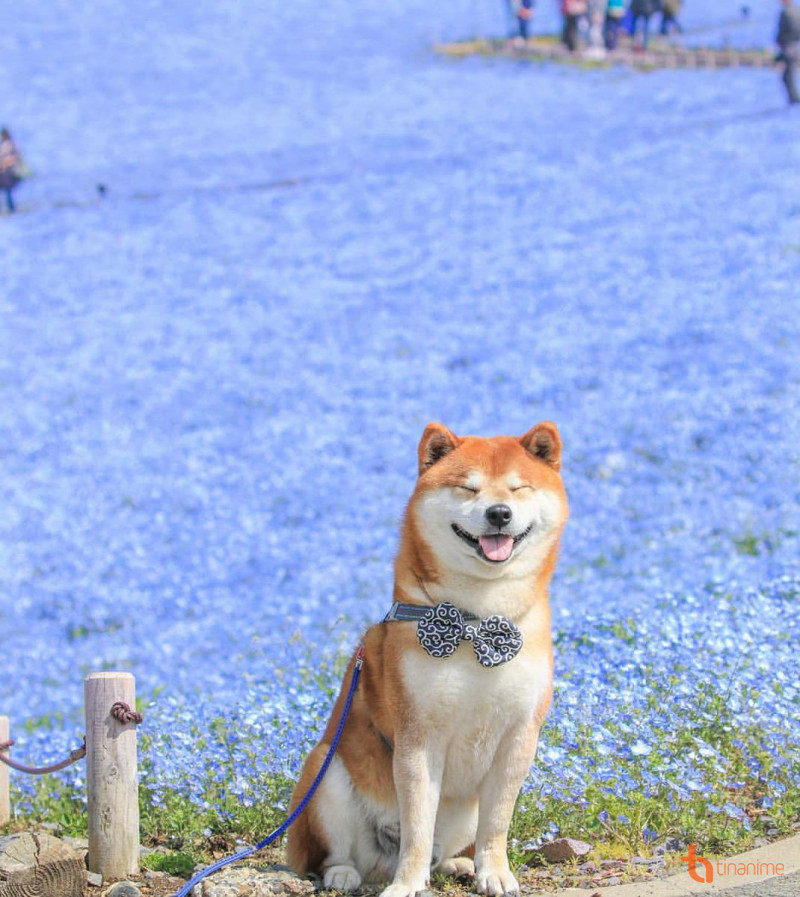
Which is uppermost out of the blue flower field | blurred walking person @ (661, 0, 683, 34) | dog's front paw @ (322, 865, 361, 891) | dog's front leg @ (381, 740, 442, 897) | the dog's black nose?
the dog's black nose

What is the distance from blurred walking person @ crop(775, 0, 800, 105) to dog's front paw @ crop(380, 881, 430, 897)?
19.0 meters

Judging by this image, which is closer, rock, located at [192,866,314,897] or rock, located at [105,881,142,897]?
rock, located at [192,866,314,897]

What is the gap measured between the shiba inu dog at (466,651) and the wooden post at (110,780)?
3.19 ft

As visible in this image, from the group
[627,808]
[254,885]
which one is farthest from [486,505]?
[627,808]

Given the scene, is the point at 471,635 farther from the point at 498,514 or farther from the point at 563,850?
the point at 563,850

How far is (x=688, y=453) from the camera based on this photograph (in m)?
12.2

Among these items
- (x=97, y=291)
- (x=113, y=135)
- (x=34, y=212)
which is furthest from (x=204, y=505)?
(x=113, y=135)

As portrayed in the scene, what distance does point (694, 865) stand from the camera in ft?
15.1

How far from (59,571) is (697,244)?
960 cm

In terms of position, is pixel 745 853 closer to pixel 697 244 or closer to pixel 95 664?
pixel 95 664

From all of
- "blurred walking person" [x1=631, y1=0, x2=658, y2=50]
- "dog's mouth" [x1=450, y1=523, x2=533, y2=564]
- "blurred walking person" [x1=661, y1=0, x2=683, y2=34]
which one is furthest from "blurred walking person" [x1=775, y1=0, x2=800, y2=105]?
"dog's mouth" [x1=450, y1=523, x2=533, y2=564]

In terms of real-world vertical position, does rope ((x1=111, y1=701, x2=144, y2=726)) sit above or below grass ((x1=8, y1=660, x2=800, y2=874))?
above

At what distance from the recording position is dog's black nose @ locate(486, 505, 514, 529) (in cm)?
402

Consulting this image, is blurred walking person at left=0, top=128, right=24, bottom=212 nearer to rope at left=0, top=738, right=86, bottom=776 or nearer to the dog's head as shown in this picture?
rope at left=0, top=738, right=86, bottom=776
